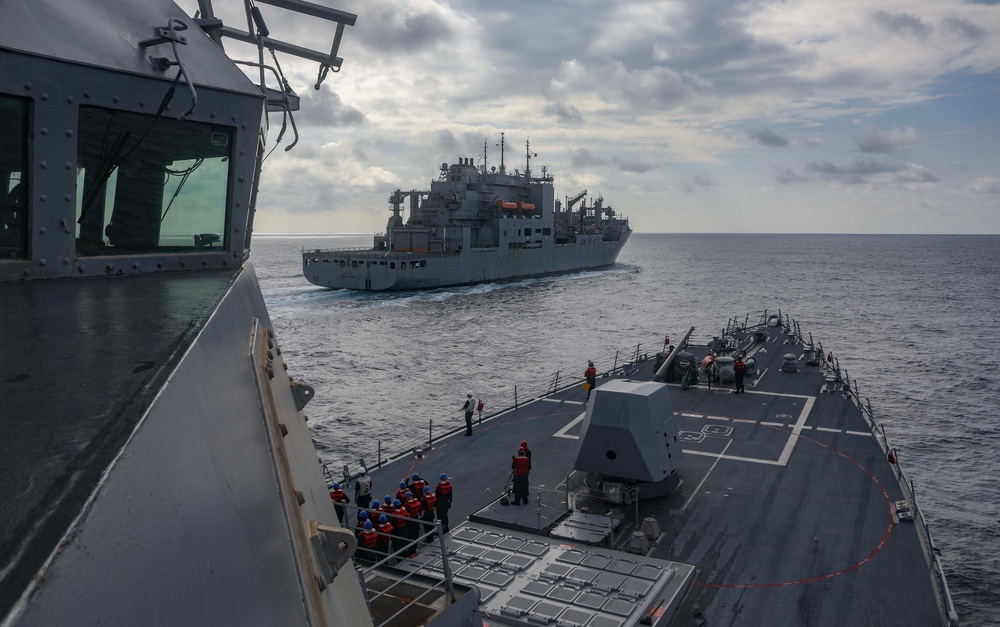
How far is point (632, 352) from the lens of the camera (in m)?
47.3

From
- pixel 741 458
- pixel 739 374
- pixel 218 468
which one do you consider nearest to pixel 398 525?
pixel 741 458

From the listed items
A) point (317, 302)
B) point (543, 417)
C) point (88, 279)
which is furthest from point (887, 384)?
point (317, 302)

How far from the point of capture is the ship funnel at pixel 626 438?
14.7 metres

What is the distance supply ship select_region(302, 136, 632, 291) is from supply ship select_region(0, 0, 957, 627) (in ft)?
183

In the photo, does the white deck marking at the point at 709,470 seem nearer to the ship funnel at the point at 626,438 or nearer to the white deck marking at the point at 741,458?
the white deck marking at the point at 741,458

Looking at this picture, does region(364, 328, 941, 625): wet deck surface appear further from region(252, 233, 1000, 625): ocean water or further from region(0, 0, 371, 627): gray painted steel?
region(0, 0, 371, 627): gray painted steel

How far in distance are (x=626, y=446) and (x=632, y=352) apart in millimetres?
33162

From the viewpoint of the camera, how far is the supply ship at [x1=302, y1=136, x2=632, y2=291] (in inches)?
2830

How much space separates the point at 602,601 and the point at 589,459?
4.85 m

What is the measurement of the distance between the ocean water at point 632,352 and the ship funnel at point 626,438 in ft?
23.3

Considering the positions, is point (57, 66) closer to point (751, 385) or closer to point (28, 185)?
point (28, 185)

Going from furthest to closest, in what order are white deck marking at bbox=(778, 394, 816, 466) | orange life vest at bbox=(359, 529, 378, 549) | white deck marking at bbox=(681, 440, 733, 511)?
1. white deck marking at bbox=(778, 394, 816, 466)
2. white deck marking at bbox=(681, 440, 733, 511)
3. orange life vest at bbox=(359, 529, 378, 549)

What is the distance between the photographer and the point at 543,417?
22.0 metres

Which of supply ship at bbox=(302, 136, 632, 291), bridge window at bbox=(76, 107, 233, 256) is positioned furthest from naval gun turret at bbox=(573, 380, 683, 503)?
supply ship at bbox=(302, 136, 632, 291)
